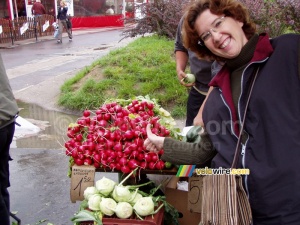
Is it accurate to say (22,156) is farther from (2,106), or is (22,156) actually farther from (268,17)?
(268,17)

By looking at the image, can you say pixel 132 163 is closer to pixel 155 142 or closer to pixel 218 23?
pixel 155 142

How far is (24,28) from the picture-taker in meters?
19.7

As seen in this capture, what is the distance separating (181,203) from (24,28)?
60.6ft

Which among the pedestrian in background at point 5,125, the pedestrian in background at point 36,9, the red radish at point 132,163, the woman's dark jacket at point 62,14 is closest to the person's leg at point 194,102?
the red radish at point 132,163

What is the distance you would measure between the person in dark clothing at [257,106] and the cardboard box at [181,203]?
1.10m

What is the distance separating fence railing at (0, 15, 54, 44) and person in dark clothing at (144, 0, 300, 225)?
17.9 m

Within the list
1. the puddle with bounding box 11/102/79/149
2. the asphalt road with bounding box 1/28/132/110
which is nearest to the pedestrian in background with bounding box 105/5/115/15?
the asphalt road with bounding box 1/28/132/110

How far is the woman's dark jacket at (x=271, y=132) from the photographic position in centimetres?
164

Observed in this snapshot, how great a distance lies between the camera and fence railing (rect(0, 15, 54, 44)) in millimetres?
18688

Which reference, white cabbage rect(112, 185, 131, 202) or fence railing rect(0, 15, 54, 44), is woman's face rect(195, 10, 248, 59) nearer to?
white cabbage rect(112, 185, 131, 202)

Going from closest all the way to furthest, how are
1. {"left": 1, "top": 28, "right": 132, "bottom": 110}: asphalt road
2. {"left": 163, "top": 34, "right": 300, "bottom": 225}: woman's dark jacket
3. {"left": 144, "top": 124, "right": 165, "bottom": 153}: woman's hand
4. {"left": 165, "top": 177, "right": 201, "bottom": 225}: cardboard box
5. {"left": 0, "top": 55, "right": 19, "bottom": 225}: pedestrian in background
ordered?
{"left": 163, "top": 34, "right": 300, "bottom": 225}: woman's dark jacket
{"left": 144, "top": 124, "right": 165, "bottom": 153}: woman's hand
{"left": 0, "top": 55, "right": 19, "bottom": 225}: pedestrian in background
{"left": 165, "top": 177, "right": 201, "bottom": 225}: cardboard box
{"left": 1, "top": 28, "right": 132, "bottom": 110}: asphalt road

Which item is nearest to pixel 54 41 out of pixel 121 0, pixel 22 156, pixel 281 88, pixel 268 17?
pixel 121 0

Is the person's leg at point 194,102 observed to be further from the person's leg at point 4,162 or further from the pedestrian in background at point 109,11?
the pedestrian in background at point 109,11

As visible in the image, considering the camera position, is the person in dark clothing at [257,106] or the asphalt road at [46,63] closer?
the person in dark clothing at [257,106]
